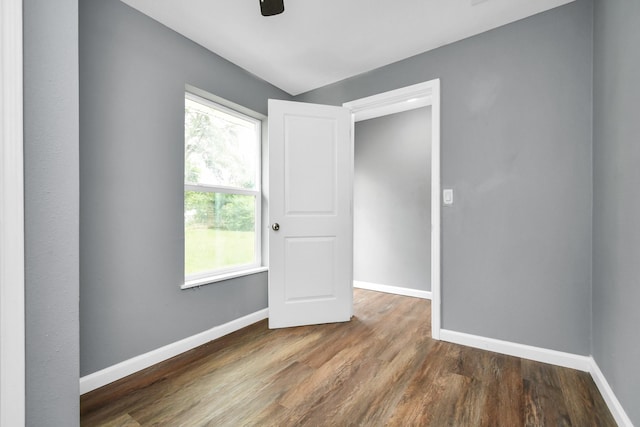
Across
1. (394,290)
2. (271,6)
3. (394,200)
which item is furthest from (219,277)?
(394,200)

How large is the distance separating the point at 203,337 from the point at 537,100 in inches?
118

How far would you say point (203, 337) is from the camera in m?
2.21

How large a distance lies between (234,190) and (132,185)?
0.87 metres

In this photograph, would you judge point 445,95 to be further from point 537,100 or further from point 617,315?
point 617,315

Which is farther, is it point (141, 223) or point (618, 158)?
point (141, 223)

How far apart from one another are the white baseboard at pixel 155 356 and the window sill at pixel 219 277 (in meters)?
0.38

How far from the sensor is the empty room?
0.96m

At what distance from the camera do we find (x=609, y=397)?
1445 millimetres

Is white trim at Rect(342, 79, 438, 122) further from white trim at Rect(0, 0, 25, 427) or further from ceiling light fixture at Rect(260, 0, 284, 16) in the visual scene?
white trim at Rect(0, 0, 25, 427)

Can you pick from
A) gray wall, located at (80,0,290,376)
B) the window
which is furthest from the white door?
gray wall, located at (80,0,290,376)

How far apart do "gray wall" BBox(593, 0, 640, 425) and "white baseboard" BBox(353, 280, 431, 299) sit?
5.74 ft

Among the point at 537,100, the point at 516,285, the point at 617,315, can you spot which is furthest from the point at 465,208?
the point at 617,315

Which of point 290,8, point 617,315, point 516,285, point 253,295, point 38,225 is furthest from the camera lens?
point 253,295

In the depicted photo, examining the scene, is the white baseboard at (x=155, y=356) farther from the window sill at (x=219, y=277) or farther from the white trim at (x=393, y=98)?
the white trim at (x=393, y=98)
